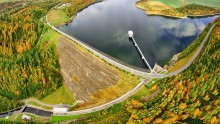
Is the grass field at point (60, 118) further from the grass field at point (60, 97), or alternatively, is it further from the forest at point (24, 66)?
the forest at point (24, 66)

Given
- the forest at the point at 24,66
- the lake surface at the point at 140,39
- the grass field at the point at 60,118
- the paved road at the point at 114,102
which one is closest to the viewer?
the paved road at the point at 114,102

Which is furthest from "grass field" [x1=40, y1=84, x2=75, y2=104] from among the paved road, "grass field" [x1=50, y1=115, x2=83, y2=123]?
the paved road

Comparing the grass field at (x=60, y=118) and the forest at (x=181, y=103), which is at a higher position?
the forest at (x=181, y=103)

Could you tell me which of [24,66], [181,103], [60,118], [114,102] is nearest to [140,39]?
[114,102]

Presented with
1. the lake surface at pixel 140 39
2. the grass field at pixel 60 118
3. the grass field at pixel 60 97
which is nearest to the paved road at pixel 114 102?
the grass field at pixel 60 118

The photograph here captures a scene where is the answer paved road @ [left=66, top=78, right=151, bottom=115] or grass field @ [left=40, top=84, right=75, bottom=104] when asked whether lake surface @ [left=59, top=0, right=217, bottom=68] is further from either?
grass field @ [left=40, top=84, right=75, bottom=104]
